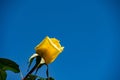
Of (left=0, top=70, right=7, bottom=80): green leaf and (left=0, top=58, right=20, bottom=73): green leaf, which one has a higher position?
(left=0, top=58, right=20, bottom=73): green leaf

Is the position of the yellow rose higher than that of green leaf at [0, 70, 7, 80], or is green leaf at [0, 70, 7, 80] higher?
the yellow rose
